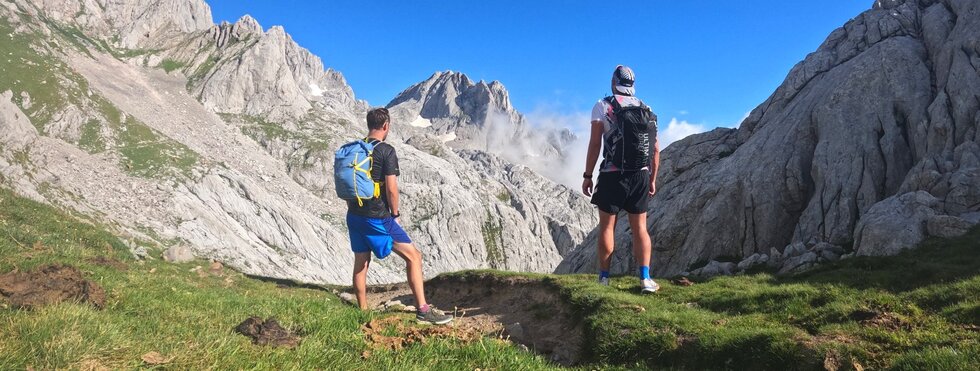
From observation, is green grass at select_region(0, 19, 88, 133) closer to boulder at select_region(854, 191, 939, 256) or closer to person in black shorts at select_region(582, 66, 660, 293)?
person in black shorts at select_region(582, 66, 660, 293)

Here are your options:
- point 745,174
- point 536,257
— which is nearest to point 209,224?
point 745,174

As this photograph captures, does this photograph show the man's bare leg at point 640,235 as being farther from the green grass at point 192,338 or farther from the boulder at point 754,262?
the boulder at point 754,262

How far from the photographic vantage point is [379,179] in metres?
10.1

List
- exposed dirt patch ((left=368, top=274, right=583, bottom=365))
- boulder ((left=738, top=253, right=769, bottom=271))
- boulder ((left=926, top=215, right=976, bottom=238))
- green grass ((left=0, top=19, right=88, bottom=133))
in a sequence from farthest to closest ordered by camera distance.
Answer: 1. green grass ((left=0, top=19, right=88, bottom=133))
2. boulder ((left=738, top=253, right=769, bottom=271))
3. boulder ((left=926, top=215, right=976, bottom=238))
4. exposed dirt patch ((left=368, top=274, right=583, bottom=365))

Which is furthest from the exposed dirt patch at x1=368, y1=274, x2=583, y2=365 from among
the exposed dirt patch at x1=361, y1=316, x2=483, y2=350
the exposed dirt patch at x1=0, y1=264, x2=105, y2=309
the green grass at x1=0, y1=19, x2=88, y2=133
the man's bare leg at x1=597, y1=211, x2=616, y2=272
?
the green grass at x1=0, y1=19, x2=88, y2=133

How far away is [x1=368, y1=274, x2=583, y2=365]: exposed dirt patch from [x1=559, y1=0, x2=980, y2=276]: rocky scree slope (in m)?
17.9

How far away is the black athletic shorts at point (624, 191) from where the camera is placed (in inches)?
442

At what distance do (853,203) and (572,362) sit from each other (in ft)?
99.9

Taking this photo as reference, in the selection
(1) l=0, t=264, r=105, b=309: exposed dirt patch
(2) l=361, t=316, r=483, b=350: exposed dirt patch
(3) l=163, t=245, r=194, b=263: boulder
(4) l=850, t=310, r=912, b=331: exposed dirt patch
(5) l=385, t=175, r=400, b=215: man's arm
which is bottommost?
(4) l=850, t=310, r=912, b=331: exposed dirt patch

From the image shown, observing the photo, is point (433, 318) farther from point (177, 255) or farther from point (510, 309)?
point (177, 255)

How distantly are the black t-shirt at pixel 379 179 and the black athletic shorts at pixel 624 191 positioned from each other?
4.73m

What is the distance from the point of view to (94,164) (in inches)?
2643

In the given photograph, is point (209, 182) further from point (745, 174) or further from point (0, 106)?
point (745, 174)

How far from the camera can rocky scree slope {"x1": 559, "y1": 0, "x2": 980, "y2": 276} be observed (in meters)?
30.2
